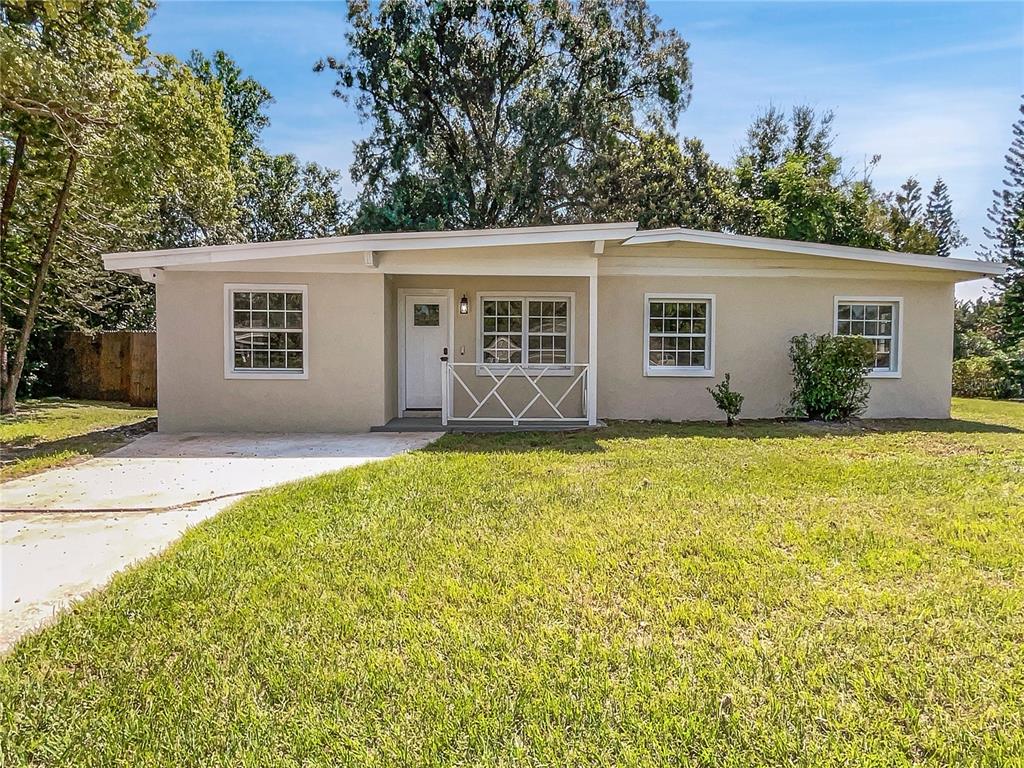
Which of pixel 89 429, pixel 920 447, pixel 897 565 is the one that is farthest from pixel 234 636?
pixel 89 429

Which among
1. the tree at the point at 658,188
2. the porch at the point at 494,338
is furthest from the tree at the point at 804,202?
the porch at the point at 494,338

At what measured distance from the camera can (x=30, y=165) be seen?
1123 cm

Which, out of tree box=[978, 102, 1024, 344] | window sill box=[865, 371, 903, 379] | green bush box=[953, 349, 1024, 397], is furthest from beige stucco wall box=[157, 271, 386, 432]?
tree box=[978, 102, 1024, 344]

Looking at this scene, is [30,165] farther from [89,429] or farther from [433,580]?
[433,580]

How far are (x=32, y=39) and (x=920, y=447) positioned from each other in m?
12.4

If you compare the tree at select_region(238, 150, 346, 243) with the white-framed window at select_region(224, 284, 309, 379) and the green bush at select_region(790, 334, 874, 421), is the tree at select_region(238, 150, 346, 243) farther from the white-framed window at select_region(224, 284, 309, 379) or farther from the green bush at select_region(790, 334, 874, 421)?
the green bush at select_region(790, 334, 874, 421)

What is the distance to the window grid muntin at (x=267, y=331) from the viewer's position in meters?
8.91

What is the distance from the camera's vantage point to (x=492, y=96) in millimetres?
19219

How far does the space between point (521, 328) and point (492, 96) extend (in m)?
11.8

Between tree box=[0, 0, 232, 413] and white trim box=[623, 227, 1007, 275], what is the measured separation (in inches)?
305

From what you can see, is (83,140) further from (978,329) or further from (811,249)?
(978,329)

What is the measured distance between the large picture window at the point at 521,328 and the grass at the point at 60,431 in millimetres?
5540

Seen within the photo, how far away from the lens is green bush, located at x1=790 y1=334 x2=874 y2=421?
9422 mm

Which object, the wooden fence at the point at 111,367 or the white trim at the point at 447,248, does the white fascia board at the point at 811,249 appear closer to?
the white trim at the point at 447,248
